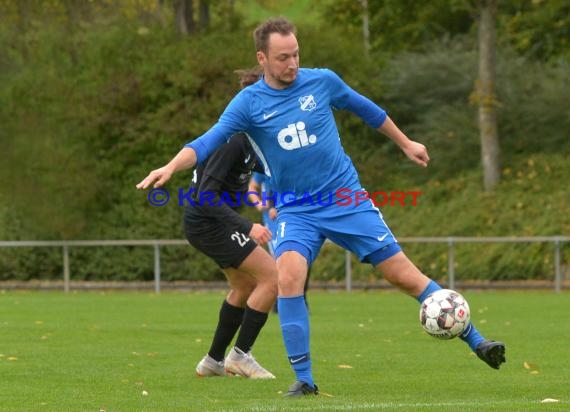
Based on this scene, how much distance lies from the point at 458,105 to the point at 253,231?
2079 centimetres

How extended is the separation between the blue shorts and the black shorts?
1478 millimetres

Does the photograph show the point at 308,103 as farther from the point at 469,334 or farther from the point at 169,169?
the point at 469,334

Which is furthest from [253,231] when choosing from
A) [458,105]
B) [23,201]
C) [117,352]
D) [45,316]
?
[458,105]

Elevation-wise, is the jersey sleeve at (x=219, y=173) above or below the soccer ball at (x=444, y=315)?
above

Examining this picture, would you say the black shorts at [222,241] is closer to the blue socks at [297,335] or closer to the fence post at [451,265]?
the blue socks at [297,335]

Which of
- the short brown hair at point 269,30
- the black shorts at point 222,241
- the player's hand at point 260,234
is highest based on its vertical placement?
the short brown hair at point 269,30

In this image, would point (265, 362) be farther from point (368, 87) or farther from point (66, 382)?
point (368, 87)

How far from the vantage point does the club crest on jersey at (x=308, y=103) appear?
8.34 meters

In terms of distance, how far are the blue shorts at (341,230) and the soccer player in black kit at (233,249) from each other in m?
1.21

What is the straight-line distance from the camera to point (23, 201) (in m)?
26.6

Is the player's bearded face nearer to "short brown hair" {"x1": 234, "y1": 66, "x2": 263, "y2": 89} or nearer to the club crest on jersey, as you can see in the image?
the club crest on jersey

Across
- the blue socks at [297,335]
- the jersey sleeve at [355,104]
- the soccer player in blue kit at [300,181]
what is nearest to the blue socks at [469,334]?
the soccer player in blue kit at [300,181]

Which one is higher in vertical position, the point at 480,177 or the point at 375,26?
the point at 375,26

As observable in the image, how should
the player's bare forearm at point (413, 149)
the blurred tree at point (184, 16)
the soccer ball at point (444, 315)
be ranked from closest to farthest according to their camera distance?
the soccer ball at point (444, 315) < the player's bare forearm at point (413, 149) < the blurred tree at point (184, 16)
